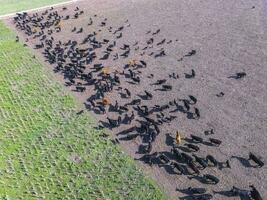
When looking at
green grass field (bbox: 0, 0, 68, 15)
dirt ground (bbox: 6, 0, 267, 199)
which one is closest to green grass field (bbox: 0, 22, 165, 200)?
dirt ground (bbox: 6, 0, 267, 199)

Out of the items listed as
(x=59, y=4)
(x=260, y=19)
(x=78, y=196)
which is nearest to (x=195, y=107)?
(x=78, y=196)

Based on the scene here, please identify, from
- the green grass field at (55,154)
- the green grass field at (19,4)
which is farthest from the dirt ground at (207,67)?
Answer: the green grass field at (19,4)

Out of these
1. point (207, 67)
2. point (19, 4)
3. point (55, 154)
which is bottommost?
point (55, 154)

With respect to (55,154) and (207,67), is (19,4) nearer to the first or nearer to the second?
(207,67)

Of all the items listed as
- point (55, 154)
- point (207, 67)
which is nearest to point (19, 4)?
point (207, 67)

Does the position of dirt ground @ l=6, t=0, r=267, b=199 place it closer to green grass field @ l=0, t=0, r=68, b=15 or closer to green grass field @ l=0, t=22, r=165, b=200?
green grass field @ l=0, t=22, r=165, b=200

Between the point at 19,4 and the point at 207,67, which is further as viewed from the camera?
the point at 19,4
